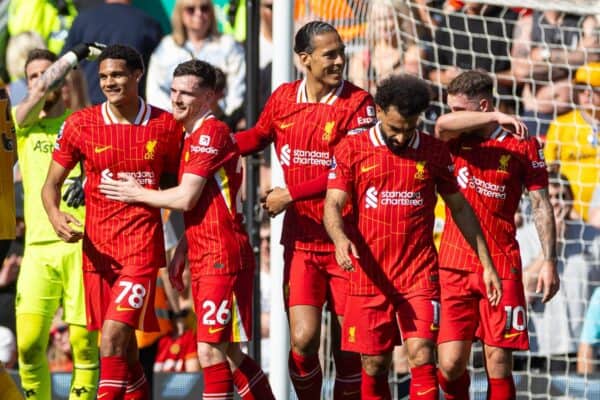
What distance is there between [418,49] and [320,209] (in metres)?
3.04

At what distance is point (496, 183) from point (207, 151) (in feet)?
5.90

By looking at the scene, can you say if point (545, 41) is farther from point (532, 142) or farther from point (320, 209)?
point (320, 209)

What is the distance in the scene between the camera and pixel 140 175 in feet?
25.7

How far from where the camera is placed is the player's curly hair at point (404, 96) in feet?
23.2

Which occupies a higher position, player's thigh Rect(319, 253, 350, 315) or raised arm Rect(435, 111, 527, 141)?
raised arm Rect(435, 111, 527, 141)

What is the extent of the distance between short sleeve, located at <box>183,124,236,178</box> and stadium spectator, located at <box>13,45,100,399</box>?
1338mm

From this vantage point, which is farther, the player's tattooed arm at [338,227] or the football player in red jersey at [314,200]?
the football player in red jersey at [314,200]

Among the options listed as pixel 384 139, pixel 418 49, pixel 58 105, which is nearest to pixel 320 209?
pixel 384 139

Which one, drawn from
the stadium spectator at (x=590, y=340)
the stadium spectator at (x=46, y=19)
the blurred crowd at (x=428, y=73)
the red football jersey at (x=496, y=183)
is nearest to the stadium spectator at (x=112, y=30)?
the blurred crowd at (x=428, y=73)

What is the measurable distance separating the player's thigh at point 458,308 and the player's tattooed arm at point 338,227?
98 centimetres

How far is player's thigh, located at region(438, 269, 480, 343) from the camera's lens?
800cm

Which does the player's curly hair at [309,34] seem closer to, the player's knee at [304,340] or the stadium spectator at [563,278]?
the player's knee at [304,340]

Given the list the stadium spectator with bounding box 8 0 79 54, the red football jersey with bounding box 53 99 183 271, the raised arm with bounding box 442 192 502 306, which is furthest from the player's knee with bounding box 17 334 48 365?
the stadium spectator with bounding box 8 0 79 54

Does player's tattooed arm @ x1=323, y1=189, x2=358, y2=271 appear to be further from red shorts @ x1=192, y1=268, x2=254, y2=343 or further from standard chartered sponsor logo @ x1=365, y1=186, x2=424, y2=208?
red shorts @ x1=192, y1=268, x2=254, y2=343
